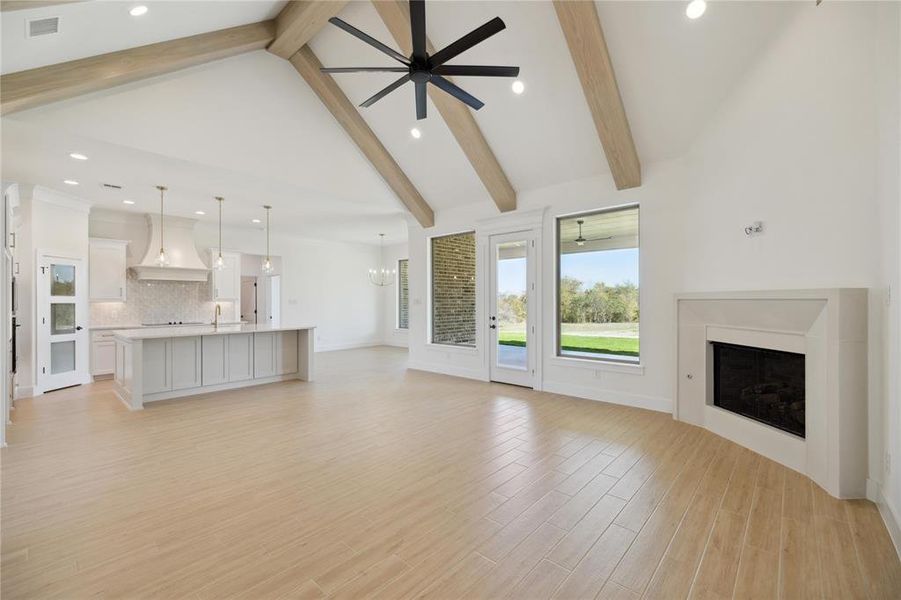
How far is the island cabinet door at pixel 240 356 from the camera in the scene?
6129 millimetres

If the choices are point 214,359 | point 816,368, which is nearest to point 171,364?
point 214,359

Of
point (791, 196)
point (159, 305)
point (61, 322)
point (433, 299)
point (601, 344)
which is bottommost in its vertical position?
point (601, 344)

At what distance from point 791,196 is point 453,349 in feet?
16.9

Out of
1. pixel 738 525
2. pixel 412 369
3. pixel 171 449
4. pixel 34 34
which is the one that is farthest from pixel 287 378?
pixel 738 525

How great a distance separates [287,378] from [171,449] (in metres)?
3.15

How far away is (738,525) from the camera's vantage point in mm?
2395

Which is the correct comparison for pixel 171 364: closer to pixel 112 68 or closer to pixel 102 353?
pixel 102 353

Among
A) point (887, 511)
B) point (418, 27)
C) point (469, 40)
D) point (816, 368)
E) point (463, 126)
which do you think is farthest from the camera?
point (463, 126)

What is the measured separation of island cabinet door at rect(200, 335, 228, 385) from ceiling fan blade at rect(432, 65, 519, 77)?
5071 millimetres

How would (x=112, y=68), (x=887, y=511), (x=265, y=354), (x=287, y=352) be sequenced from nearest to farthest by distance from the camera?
(x=887, y=511) → (x=112, y=68) → (x=265, y=354) → (x=287, y=352)

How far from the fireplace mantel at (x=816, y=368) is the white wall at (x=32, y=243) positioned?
29.0ft

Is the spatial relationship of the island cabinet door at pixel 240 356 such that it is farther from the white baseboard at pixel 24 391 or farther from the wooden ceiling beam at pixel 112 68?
the wooden ceiling beam at pixel 112 68

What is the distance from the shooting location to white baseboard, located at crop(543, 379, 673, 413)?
480 cm

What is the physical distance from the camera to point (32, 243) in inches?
228
